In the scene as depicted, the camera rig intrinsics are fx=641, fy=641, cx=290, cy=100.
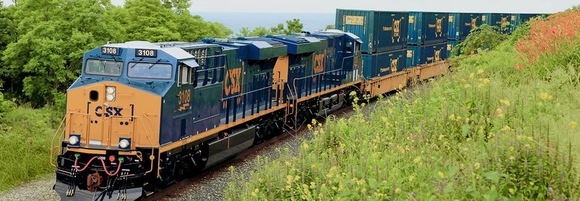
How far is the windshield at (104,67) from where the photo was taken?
12203 mm

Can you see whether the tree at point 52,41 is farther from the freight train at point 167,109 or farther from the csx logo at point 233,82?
the csx logo at point 233,82

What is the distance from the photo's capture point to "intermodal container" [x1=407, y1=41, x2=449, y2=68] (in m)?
31.6

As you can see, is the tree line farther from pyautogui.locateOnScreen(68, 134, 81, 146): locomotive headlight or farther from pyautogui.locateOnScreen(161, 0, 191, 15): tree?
pyautogui.locateOnScreen(68, 134, 81, 146): locomotive headlight

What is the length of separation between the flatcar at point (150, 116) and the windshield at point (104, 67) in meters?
0.02

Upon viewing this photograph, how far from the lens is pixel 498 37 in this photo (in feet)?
71.2

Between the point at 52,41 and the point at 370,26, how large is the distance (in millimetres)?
21096

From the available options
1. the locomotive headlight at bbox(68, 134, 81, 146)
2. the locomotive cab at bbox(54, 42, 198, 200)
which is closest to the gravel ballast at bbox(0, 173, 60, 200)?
the locomotive cab at bbox(54, 42, 198, 200)

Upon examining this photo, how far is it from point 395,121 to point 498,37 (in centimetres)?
1351

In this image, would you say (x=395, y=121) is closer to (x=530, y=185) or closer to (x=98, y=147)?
(x=530, y=185)

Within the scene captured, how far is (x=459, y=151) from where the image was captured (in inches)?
307

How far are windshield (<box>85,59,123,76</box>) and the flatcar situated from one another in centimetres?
2

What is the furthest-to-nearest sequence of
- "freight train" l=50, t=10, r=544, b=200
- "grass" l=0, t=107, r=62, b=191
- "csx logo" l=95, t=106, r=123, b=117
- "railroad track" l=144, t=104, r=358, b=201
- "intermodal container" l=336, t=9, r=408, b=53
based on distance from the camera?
"intermodal container" l=336, t=9, r=408, b=53, "grass" l=0, t=107, r=62, b=191, "railroad track" l=144, t=104, r=358, b=201, "csx logo" l=95, t=106, r=123, b=117, "freight train" l=50, t=10, r=544, b=200

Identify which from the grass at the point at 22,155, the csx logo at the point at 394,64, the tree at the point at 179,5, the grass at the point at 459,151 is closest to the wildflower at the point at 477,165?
the grass at the point at 459,151

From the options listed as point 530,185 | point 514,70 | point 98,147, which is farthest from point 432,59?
point 530,185
